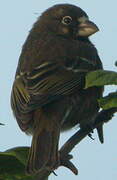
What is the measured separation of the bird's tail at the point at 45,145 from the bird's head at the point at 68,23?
138 cm

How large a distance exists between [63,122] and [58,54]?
27.5 inches

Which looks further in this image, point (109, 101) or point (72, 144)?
point (72, 144)

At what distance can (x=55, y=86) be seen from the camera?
3799 millimetres

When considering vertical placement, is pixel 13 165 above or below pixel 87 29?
above

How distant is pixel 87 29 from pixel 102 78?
267 centimetres

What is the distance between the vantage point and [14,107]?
4125mm

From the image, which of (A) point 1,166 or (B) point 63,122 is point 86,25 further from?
(A) point 1,166

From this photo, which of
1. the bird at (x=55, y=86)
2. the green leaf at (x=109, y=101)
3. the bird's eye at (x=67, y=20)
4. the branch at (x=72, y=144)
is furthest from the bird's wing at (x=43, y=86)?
the green leaf at (x=109, y=101)

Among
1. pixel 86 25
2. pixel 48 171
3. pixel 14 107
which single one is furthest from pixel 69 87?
pixel 48 171

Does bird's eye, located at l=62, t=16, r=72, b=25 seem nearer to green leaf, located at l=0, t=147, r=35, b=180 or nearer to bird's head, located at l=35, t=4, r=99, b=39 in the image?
bird's head, located at l=35, t=4, r=99, b=39

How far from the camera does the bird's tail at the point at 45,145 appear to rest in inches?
126

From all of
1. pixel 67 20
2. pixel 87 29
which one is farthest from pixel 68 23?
pixel 87 29

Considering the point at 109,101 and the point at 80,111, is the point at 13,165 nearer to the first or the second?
the point at 109,101

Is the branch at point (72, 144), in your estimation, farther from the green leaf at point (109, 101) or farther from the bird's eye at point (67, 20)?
the bird's eye at point (67, 20)
